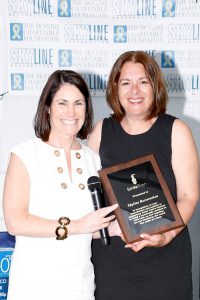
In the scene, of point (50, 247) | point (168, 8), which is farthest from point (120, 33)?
point (50, 247)

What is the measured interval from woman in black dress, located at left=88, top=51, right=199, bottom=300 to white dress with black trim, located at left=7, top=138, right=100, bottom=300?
0.24 metres

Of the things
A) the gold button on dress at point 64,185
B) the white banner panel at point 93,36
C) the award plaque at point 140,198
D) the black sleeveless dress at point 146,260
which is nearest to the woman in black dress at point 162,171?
the black sleeveless dress at point 146,260

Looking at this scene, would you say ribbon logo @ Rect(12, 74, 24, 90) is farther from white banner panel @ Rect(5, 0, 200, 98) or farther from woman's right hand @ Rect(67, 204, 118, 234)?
woman's right hand @ Rect(67, 204, 118, 234)

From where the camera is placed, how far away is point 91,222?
159 cm

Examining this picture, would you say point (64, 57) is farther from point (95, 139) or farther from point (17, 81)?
point (95, 139)

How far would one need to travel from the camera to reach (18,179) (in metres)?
1.62

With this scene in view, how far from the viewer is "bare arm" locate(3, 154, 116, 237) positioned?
1.60 metres

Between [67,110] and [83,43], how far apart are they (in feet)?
4.81

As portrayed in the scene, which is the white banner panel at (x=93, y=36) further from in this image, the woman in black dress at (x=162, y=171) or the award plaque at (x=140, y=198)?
the award plaque at (x=140, y=198)

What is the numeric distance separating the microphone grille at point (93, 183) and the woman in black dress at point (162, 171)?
0.26 metres

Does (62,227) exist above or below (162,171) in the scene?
below

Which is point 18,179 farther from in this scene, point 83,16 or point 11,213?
point 83,16

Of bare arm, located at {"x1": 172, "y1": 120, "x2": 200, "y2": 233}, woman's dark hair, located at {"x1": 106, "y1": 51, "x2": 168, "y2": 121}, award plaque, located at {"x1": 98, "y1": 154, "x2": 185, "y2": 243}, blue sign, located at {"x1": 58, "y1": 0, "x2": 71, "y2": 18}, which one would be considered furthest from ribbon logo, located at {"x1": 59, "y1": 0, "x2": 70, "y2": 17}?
award plaque, located at {"x1": 98, "y1": 154, "x2": 185, "y2": 243}

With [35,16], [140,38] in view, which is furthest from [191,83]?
[35,16]
